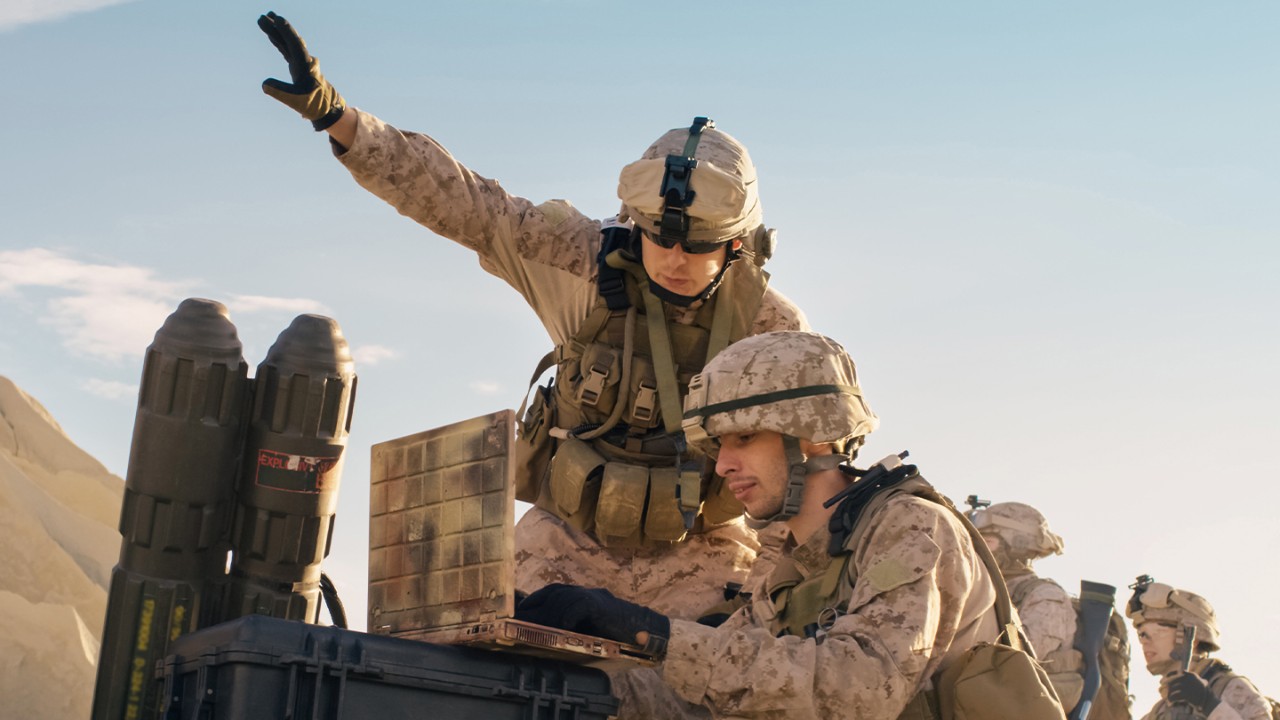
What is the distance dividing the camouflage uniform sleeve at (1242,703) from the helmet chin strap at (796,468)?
350 inches

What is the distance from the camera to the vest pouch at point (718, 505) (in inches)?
246

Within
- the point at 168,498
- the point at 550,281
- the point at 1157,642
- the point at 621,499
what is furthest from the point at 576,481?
the point at 1157,642

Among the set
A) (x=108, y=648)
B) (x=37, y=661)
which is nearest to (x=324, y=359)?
(x=108, y=648)

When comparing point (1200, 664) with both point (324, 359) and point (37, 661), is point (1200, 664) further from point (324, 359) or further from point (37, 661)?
point (37, 661)

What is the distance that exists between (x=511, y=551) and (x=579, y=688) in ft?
1.38

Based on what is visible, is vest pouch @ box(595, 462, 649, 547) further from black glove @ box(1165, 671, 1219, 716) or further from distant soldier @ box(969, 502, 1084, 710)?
black glove @ box(1165, 671, 1219, 716)

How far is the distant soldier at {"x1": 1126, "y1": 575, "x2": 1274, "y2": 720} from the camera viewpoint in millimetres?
12836

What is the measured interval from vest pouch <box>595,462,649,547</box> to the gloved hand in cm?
178

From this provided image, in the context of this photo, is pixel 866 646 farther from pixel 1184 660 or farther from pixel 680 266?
pixel 1184 660

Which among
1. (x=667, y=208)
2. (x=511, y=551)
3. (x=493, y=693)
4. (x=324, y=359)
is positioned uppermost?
(x=667, y=208)

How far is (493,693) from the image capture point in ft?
13.3

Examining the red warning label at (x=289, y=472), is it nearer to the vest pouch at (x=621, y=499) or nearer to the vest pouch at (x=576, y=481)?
the vest pouch at (x=576, y=481)

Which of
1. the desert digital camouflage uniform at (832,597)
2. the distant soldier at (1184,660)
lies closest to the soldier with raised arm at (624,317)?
the desert digital camouflage uniform at (832,597)

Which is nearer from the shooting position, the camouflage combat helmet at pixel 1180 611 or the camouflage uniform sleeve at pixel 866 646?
the camouflage uniform sleeve at pixel 866 646
